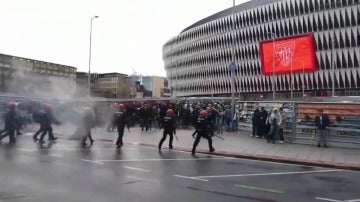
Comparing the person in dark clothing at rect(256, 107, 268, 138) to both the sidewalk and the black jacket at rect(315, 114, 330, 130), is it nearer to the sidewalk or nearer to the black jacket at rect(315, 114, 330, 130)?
the sidewalk

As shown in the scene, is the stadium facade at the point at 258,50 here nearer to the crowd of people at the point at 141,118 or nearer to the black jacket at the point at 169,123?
the crowd of people at the point at 141,118

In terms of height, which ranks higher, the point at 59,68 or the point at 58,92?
the point at 59,68

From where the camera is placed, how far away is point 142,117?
32.4 metres

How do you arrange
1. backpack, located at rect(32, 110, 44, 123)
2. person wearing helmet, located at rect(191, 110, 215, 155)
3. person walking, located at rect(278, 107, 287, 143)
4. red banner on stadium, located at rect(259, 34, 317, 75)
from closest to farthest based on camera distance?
person wearing helmet, located at rect(191, 110, 215, 155) < person walking, located at rect(278, 107, 287, 143) < backpack, located at rect(32, 110, 44, 123) < red banner on stadium, located at rect(259, 34, 317, 75)

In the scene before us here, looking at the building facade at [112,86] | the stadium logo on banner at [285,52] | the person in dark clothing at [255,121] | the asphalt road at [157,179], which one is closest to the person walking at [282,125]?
the person in dark clothing at [255,121]

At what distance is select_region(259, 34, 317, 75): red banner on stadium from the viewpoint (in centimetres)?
3675

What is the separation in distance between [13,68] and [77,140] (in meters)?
33.6

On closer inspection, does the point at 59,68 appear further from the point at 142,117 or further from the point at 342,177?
the point at 342,177

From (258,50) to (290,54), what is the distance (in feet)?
177

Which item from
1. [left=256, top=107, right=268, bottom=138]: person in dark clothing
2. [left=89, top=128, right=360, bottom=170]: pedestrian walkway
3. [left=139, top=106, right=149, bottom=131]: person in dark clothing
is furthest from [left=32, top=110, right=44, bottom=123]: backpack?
[left=256, top=107, right=268, bottom=138]: person in dark clothing

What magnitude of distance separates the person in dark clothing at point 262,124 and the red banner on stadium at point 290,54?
38.8ft

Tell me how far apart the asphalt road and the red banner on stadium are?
20835 millimetres

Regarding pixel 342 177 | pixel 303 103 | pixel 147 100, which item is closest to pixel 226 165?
pixel 342 177

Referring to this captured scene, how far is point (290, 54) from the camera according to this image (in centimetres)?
3781
